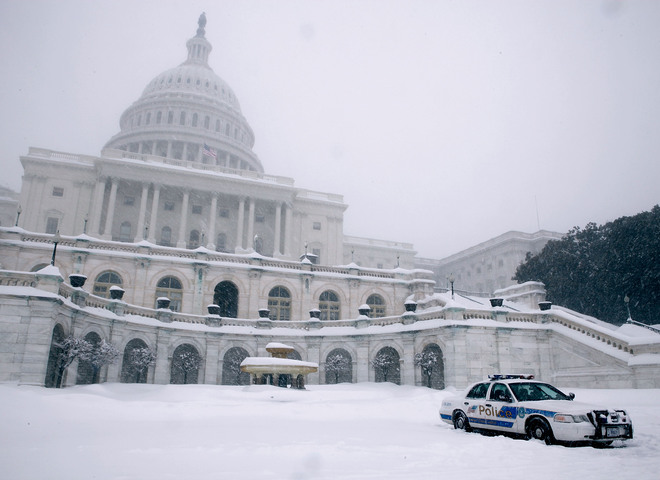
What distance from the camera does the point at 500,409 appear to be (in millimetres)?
13164

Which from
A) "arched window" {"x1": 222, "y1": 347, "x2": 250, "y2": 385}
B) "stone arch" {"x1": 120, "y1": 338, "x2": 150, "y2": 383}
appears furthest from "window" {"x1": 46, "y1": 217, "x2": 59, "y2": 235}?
"arched window" {"x1": 222, "y1": 347, "x2": 250, "y2": 385}

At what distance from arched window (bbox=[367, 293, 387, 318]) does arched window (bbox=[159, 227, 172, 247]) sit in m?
37.6

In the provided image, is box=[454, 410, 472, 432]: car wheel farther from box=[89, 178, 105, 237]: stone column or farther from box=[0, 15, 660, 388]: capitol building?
box=[89, 178, 105, 237]: stone column

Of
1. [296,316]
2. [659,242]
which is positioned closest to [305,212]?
[296,316]

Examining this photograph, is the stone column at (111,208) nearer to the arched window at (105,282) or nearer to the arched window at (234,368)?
the arched window at (105,282)

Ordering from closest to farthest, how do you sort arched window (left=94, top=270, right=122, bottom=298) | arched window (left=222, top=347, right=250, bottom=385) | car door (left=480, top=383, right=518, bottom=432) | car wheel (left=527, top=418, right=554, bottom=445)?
car wheel (left=527, top=418, right=554, bottom=445)
car door (left=480, top=383, right=518, bottom=432)
arched window (left=222, top=347, right=250, bottom=385)
arched window (left=94, top=270, right=122, bottom=298)

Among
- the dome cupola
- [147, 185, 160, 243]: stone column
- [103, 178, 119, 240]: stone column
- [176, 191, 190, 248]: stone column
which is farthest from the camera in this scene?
the dome cupola

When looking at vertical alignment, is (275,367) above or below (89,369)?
above

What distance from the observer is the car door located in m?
12.8

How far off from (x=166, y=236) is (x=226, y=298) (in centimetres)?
3346

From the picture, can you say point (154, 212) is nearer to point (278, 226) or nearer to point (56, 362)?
point (278, 226)

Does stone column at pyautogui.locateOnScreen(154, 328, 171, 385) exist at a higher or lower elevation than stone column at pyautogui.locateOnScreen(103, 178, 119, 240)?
lower

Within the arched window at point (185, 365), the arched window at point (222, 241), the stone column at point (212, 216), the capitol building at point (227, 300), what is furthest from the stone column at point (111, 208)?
the arched window at point (185, 365)

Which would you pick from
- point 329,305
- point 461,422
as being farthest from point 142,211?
point 461,422
